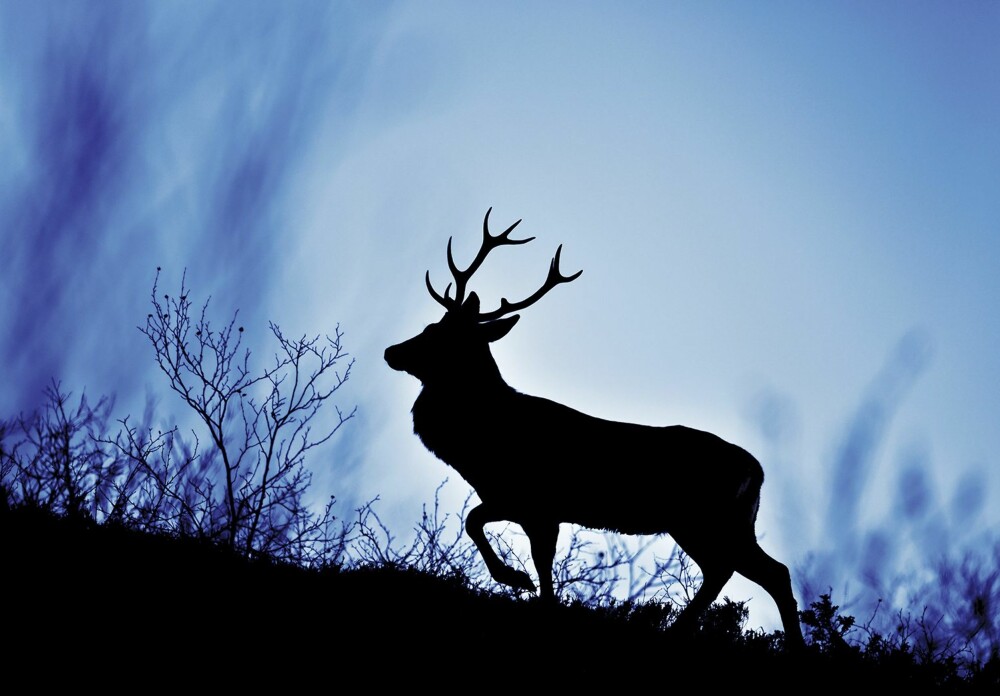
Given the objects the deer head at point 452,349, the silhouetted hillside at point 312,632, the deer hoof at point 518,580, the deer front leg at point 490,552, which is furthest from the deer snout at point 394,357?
the silhouetted hillside at point 312,632

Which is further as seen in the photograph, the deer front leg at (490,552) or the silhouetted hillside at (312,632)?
the deer front leg at (490,552)

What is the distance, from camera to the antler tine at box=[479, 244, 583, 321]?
7.49 meters

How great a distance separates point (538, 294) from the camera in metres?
7.72

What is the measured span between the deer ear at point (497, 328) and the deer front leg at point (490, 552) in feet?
4.68

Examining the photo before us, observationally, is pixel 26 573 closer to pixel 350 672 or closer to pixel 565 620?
pixel 350 672

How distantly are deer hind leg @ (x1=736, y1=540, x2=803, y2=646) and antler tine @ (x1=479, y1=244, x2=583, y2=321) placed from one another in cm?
277

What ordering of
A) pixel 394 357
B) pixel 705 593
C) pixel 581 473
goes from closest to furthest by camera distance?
pixel 705 593 → pixel 581 473 → pixel 394 357

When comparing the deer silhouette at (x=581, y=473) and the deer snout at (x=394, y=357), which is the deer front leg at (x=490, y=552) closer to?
the deer silhouette at (x=581, y=473)

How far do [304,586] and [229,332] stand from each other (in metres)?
3.31

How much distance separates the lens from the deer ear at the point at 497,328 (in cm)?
708

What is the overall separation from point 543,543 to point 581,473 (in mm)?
620

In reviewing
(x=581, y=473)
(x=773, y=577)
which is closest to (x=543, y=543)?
(x=581, y=473)

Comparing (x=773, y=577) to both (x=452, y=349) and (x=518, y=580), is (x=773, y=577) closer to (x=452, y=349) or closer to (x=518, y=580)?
(x=518, y=580)

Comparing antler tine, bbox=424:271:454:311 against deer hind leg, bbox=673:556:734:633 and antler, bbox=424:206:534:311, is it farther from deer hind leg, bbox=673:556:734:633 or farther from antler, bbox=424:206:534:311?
deer hind leg, bbox=673:556:734:633
